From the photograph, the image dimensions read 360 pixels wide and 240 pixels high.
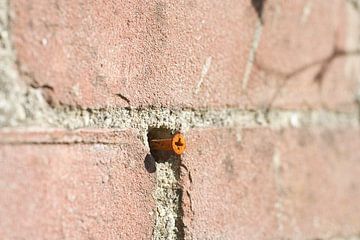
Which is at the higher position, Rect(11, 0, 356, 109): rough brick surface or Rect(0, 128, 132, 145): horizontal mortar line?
Rect(11, 0, 356, 109): rough brick surface

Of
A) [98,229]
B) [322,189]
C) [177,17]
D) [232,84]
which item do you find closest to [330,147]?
[322,189]

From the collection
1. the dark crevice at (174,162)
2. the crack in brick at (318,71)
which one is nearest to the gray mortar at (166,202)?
the dark crevice at (174,162)

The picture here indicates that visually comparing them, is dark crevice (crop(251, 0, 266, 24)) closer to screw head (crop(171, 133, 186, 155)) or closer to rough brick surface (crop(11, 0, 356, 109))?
rough brick surface (crop(11, 0, 356, 109))

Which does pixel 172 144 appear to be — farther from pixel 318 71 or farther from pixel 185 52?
pixel 318 71

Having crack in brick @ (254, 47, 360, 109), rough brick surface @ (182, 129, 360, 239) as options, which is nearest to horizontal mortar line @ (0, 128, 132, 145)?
rough brick surface @ (182, 129, 360, 239)

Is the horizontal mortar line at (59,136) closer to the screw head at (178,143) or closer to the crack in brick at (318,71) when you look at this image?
the screw head at (178,143)

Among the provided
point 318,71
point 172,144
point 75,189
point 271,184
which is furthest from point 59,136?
point 318,71
